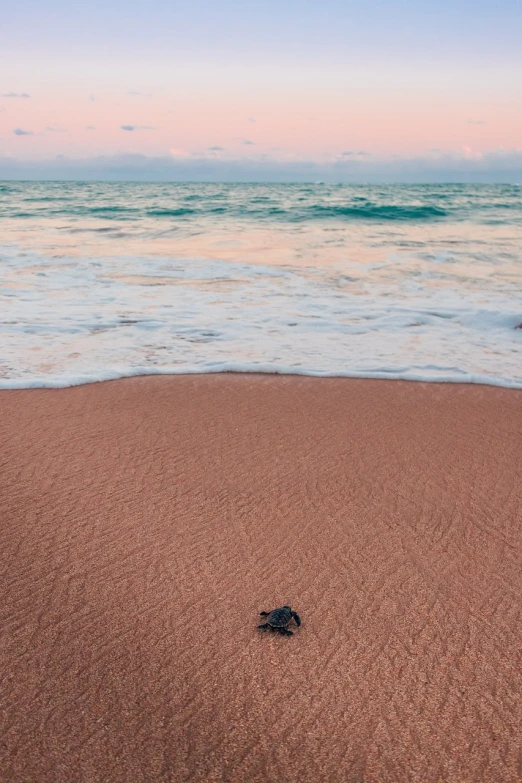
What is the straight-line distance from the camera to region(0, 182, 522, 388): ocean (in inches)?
245

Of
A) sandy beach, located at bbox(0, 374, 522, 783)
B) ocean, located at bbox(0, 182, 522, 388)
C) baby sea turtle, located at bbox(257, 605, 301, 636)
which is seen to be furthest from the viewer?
ocean, located at bbox(0, 182, 522, 388)

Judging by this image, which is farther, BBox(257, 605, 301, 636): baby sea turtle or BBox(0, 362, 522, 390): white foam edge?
BBox(0, 362, 522, 390): white foam edge

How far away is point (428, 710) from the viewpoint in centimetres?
225

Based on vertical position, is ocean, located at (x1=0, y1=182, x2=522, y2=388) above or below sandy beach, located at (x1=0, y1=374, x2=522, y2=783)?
above

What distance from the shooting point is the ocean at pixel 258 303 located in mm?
6234

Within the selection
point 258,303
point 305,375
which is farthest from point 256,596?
point 258,303

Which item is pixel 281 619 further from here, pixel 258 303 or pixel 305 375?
pixel 258 303

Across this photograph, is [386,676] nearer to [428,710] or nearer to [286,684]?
[428,710]

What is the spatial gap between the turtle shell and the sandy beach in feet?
0.18

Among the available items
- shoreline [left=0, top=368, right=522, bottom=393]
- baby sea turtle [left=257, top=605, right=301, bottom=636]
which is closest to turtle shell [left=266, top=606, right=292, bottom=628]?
baby sea turtle [left=257, top=605, right=301, bottom=636]

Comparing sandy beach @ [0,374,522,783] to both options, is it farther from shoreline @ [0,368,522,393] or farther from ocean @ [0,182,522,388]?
ocean @ [0,182,522,388]

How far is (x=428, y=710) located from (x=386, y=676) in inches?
7.6

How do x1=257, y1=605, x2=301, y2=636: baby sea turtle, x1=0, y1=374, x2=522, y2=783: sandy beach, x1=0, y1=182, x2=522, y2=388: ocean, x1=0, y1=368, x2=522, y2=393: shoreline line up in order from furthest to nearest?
x1=0, y1=182, x2=522, y2=388: ocean
x1=0, y1=368, x2=522, y2=393: shoreline
x1=257, y1=605, x2=301, y2=636: baby sea turtle
x1=0, y1=374, x2=522, y2=783: sandy beach

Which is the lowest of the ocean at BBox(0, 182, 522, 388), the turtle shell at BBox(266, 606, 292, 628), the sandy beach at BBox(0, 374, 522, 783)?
the sandy beach at BBox(0, 374, 522, 783)
